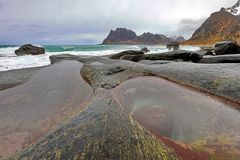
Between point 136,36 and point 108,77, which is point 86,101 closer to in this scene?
point 108,77

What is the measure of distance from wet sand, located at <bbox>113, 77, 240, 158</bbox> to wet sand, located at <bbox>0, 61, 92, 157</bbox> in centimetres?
75

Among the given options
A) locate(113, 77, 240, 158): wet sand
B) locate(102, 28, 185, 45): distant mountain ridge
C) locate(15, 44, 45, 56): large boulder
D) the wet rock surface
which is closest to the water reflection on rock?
locate(113, 77, 240, 158): wet sand

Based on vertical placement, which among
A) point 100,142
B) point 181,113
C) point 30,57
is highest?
point 100,142

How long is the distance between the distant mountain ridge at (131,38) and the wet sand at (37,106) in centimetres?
14071

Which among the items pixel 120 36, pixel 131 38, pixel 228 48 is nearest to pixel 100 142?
Answer: pixel 228 48

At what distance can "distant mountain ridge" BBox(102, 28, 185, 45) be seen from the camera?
145500 mm

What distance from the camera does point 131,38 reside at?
502 feet

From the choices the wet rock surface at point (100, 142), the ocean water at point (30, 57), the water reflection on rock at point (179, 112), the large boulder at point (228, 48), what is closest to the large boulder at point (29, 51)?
the ocean water at point (30, 57)

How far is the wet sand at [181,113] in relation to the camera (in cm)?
238

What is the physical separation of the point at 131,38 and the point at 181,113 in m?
153

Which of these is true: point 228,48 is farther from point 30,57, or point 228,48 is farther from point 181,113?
point 30,57

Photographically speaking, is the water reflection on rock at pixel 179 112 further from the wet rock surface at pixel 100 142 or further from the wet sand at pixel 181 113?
the wet rock surface at pixel 100 142

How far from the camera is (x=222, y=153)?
2121mm

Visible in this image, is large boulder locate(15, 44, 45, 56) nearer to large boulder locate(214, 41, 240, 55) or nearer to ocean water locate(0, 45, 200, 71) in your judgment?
ocean water locate(0, 45, 200, 71)
